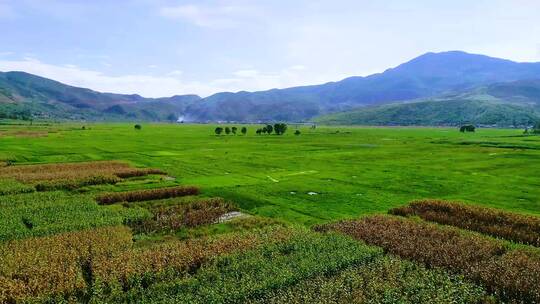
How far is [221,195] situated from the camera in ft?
179

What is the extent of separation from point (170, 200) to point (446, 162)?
203 feet

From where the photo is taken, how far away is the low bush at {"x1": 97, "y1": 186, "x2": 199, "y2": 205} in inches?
2012

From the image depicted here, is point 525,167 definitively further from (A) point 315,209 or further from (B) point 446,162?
(A) point 315,209

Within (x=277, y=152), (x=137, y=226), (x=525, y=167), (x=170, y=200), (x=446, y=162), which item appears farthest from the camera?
(x=277, y=152)

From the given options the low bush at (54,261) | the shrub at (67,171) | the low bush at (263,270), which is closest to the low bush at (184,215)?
the low bush at (54,261)

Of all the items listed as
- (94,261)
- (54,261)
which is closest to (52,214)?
(54,261)

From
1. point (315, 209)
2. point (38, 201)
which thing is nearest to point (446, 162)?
point (315, 209)

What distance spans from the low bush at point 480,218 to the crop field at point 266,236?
0.16 metres

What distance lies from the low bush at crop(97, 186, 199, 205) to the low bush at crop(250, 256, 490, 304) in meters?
31.9

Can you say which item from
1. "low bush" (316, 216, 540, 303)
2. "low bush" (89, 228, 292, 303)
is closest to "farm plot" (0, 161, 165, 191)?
"low bush" (89, 228, 292, 303)

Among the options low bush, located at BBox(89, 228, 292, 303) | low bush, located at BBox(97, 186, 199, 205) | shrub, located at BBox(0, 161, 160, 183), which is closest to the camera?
low bush, located at BBox(89, 228, 292, 303)

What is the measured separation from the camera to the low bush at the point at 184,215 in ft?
130

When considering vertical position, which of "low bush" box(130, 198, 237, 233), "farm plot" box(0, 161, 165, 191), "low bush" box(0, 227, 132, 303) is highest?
"farm plot" box(0, 161, 165, 191)

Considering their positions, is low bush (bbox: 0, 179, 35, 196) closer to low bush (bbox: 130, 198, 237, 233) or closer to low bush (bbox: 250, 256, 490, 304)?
low bush (bbox: 130, 198, 237, 233)
